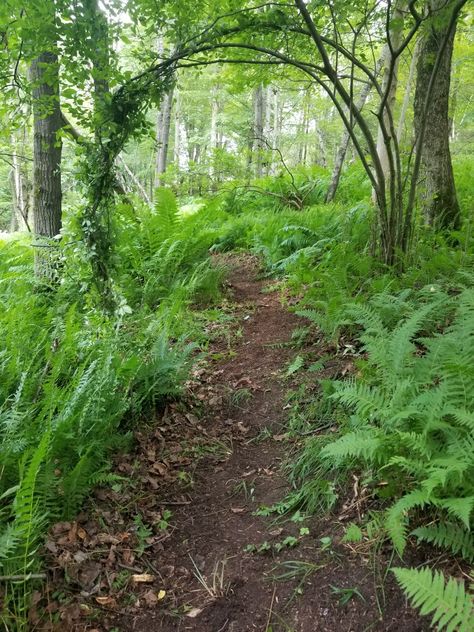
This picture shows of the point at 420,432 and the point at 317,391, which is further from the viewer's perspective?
the point at 317,391

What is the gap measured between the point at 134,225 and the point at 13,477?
4.70m

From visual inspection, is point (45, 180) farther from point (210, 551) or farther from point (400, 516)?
point (400, 516)

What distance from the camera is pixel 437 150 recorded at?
530cm

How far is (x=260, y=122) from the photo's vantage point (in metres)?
14.6

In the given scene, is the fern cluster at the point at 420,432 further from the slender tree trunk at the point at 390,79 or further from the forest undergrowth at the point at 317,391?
the slender tree trunk at the point at 390,79

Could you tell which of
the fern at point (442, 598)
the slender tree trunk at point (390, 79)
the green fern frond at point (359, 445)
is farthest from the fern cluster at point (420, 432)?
the slender tree trunk at point (390, 79)

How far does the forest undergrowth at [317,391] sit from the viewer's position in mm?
1833

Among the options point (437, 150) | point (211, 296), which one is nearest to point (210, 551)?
point (211, 296)

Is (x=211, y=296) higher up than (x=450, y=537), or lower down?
higher up

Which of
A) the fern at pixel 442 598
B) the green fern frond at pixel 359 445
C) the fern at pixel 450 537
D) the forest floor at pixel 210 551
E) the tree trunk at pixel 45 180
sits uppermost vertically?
the tree trunk at pixel 45 180

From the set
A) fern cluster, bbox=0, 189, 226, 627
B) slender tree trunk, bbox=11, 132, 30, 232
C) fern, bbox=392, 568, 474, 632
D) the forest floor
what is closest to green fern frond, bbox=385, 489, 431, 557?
the forest floor

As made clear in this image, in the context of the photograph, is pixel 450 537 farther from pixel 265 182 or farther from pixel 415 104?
pixel 265 182

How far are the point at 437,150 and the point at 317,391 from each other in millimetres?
3692

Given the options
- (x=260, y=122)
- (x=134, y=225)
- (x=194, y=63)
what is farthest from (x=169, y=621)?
(x=260, y=122)
